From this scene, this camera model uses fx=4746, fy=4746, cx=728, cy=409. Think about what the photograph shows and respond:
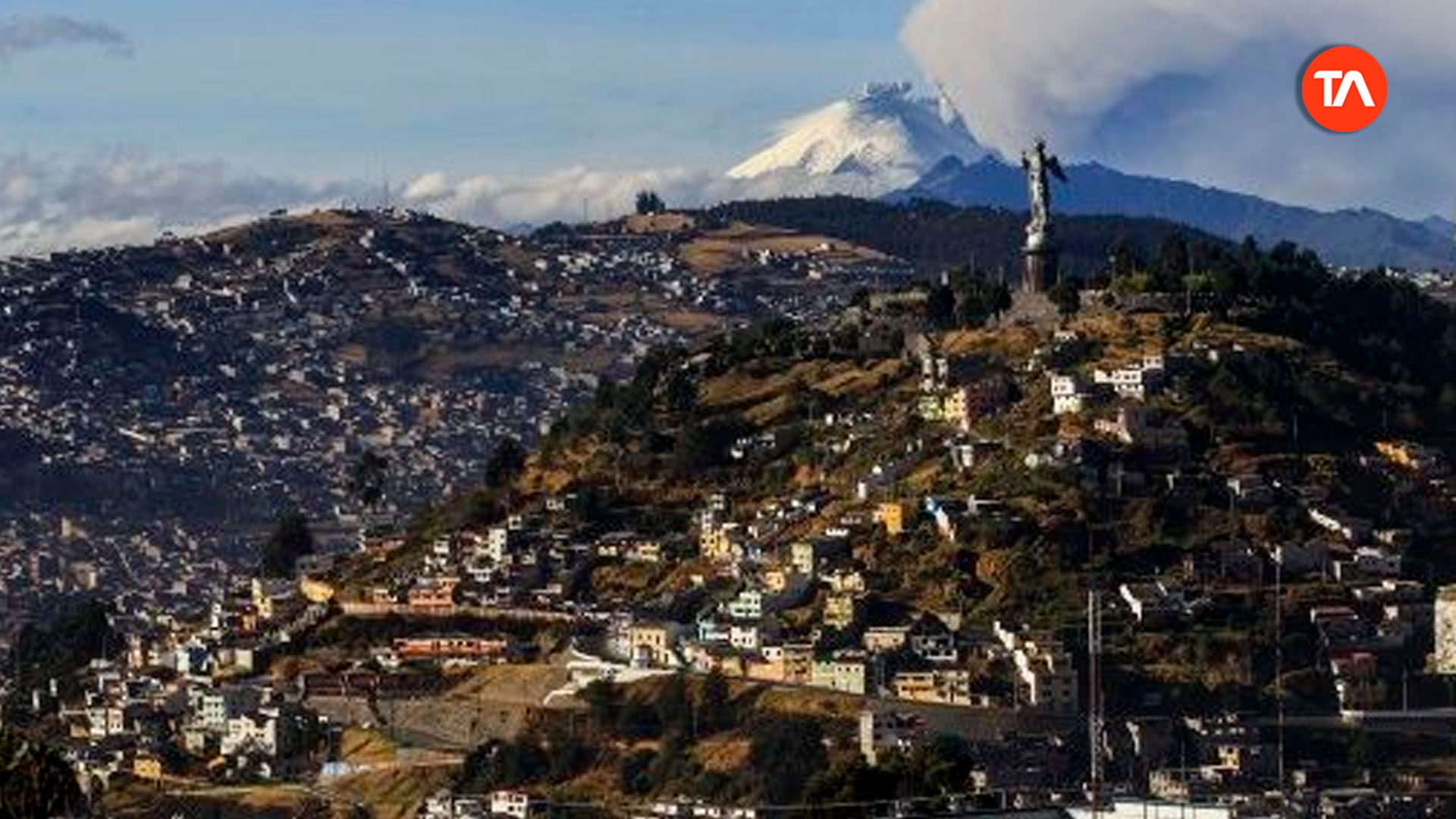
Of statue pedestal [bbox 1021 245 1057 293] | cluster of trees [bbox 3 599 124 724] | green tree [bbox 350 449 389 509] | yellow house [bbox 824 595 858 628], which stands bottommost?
cluster of trees [bbox 3 599 124 724]

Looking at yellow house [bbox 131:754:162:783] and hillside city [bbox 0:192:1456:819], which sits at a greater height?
hillside city [bbox 0:192:1456:819]

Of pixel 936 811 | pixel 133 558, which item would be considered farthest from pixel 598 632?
pixel 133 558

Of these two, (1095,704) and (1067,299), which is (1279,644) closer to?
(1095,704)

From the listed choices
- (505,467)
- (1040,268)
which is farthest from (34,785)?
(1040,268)

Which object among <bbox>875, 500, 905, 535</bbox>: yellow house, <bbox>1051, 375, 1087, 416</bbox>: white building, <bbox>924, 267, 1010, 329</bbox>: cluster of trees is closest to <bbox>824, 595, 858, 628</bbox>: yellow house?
<bbox>875, 500, 905, 535</bbox>: yellow house

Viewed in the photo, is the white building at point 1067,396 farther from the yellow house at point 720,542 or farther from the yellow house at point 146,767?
the yellow house at point 146,767

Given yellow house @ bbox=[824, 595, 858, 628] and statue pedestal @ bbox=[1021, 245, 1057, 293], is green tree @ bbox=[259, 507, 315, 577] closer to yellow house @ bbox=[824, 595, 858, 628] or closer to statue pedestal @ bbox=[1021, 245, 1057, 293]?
statue pedestal @ bbox=[1021, 245, 1057, 293]
